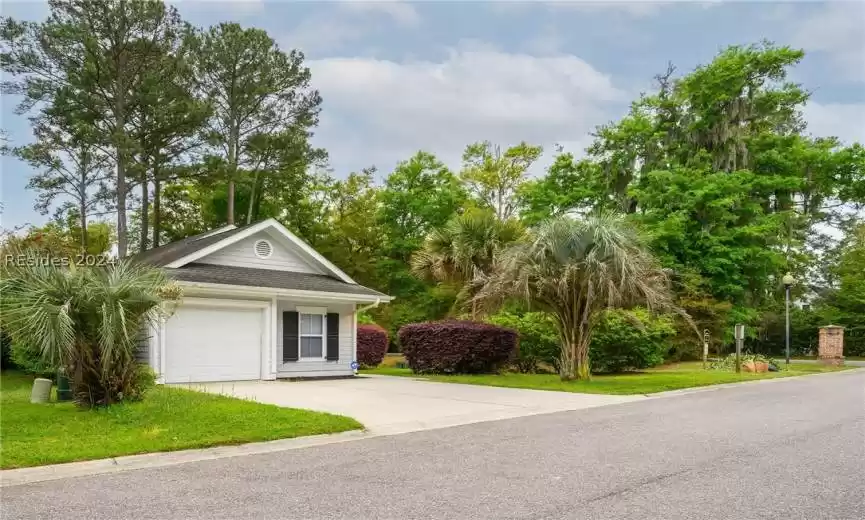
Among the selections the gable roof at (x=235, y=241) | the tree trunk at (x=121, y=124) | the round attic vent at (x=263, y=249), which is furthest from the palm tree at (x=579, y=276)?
the tree trunk at (x=121, y=124)

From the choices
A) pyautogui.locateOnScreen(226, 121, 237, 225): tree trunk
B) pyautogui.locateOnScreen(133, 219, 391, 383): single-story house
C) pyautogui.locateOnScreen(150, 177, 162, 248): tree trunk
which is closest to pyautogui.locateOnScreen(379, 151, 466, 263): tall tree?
pyautogui.locateOnScreen(226, 121, 237, 225): tree trunk

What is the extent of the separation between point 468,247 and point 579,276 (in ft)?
20.1

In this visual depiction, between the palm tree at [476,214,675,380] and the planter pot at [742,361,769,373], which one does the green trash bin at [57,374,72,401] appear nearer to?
the palm tree at [476,214,675,380]

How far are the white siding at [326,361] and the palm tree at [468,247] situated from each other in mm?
3772

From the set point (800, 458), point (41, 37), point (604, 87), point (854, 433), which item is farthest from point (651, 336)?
point (41, 37)

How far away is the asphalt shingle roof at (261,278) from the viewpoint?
604 inches

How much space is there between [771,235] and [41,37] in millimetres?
32546

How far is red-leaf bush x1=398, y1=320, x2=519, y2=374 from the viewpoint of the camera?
18.7 meters

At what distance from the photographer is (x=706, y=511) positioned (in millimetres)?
4812

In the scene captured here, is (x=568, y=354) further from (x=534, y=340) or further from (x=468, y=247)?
(x=468, y=247)

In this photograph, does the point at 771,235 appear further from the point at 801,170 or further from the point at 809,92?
the point at 809,92

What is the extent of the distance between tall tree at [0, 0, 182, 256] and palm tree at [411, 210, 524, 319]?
44.8 feet

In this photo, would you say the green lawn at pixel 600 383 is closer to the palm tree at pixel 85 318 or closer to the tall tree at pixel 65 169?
the palm tree at pixel 85 318

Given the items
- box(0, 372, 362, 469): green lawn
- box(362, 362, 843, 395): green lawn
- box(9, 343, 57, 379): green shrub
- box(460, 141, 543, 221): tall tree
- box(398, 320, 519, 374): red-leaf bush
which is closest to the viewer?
box(0, 372, 362, 469): green lawn
